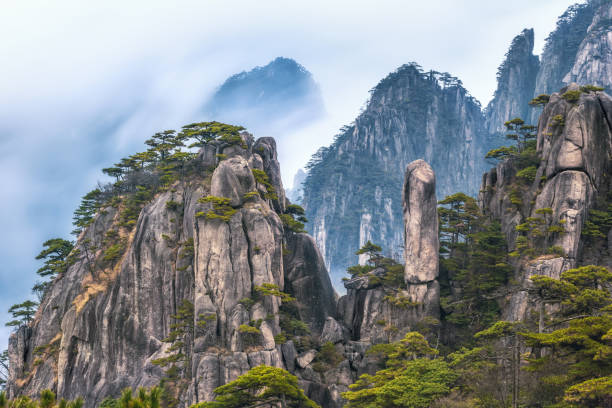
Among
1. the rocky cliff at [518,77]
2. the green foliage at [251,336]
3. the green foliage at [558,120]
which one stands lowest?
the green foliage at [251,336]

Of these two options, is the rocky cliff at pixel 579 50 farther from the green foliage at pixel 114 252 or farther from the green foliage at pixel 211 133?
the green foliage at pixel 114 252

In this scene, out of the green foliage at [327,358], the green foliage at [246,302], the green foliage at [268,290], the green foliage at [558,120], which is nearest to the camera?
the green foliage at [327,358]

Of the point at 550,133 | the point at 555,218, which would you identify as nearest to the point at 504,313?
the point at 555,218

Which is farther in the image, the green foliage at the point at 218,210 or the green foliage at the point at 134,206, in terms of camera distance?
the green foliage at the point at 134,206

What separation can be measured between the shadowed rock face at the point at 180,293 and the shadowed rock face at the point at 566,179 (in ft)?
56.2

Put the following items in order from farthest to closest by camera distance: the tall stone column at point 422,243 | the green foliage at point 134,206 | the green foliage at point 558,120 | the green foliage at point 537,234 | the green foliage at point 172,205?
1. the green foliage at point 134,206
2. the green foliage at point 172,205
3. the tall stone column at point 422,243
4. the green foliage at point 558,120
5. the green foliage at point 537,234

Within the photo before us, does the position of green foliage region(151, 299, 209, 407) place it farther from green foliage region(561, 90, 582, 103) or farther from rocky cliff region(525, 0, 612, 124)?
rocky cliff region(525, 0, 612, 124)

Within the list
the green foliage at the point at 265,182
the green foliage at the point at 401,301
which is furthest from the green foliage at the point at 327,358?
the green foliage at the point at 265,182

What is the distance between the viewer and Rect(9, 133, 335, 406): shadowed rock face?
43969 mm

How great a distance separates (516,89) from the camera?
15025 centimetres

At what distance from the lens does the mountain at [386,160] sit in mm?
133000

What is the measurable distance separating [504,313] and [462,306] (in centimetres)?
410

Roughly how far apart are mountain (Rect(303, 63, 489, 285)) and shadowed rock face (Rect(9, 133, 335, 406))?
254 feet

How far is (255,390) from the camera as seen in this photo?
104ft
